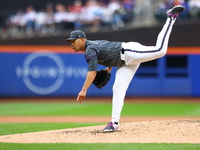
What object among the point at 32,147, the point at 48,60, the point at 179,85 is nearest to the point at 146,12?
the point at 179,85

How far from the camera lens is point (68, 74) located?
16094 mm

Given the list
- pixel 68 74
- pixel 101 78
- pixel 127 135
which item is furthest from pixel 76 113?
pixel 127 135

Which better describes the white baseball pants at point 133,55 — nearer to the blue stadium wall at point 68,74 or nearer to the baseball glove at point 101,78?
the baseball glove at point 101,78

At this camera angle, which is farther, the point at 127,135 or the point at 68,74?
the point at 68,74

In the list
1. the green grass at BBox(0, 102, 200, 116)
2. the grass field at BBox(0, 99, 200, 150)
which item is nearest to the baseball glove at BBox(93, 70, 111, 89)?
the grass field at BBox(0, 99, 200, 150)

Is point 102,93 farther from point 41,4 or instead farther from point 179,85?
point 41,4

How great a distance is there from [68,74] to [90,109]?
12.6 ft

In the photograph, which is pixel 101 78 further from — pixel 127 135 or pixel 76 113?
pixel 76 113

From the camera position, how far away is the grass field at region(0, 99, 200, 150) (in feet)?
18.2

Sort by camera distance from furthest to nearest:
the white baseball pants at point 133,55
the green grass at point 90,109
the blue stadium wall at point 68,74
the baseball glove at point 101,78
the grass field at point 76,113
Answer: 1. the blue stadium wall at point 68,74
2. the green grass at point 90,109
3. the baseball glove at point 101,78
4. the white baseball pants at point 133,55
5. the grass field at point 76,113

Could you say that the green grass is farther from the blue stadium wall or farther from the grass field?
the blue stadium wall

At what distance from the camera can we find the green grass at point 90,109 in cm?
1127

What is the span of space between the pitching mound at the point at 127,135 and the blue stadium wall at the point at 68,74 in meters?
8.84

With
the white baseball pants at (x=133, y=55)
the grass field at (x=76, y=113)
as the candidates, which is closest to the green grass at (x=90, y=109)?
the grass field at (x=76, y=113)
